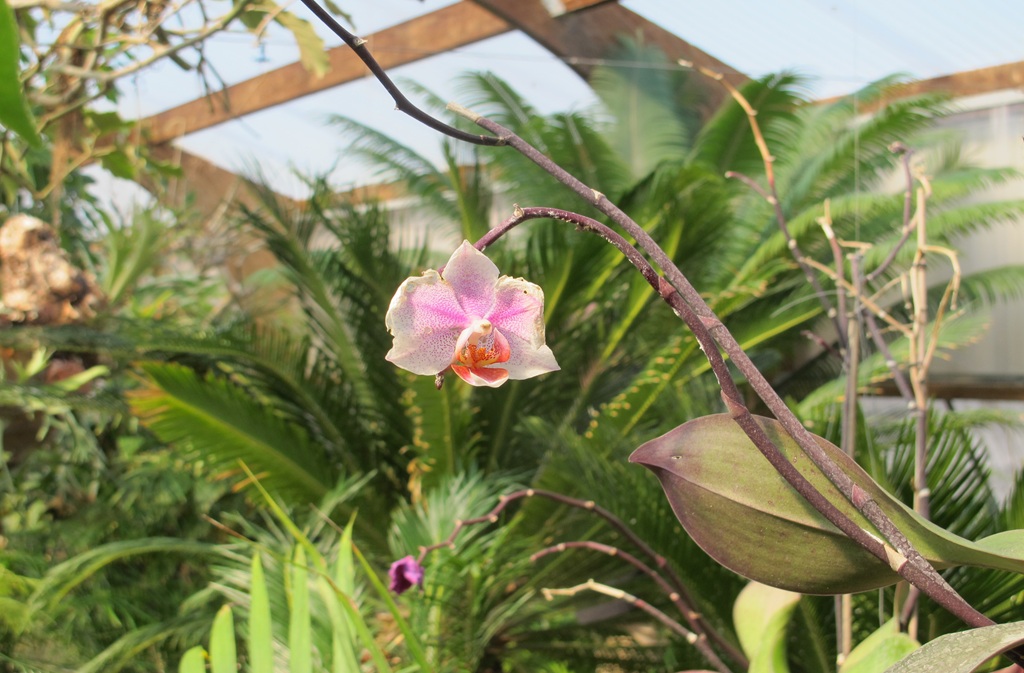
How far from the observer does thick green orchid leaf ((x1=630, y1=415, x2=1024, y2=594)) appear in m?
0.34

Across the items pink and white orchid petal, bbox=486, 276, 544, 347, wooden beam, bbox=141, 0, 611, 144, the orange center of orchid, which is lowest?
the orange center of orchid

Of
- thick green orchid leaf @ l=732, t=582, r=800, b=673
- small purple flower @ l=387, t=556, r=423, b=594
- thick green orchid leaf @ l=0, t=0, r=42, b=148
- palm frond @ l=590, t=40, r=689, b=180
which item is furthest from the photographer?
palm frond @ l=590, t=40, r=689, b=180

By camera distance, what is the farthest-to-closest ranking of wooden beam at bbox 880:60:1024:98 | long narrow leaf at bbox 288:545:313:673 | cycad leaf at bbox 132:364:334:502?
cycad leaf at bbox 132:364:334:502 → wooden beam at bbox 880:60:1024:98 → long narrow leaf at bbox 288:545:313:673

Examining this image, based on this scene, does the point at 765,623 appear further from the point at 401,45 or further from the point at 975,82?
the point at 401,45

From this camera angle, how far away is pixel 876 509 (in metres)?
0.31

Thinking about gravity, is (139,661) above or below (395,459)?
below

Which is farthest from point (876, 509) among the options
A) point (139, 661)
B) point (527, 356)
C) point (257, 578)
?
point (139, 661)

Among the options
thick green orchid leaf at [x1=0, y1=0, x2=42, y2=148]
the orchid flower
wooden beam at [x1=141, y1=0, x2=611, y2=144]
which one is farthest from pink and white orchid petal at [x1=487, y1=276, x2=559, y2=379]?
wooden beam at [x1=141, y1=0, x2=611, y2=144]

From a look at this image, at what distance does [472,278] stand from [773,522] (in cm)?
16

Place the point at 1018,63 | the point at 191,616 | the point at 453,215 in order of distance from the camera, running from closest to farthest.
Answer: the point at 1018,63, the point at 191,616, the point at 453,215

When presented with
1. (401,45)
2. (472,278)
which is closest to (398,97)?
(472,278)

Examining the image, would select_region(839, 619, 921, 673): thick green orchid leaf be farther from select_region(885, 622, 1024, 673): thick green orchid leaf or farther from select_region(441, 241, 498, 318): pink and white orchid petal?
select_region(441, 241, 498, 318): pink and white orchid petal

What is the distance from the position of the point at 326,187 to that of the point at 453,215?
1145 millimetres

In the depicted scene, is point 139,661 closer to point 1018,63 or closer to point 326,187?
point 326,187
